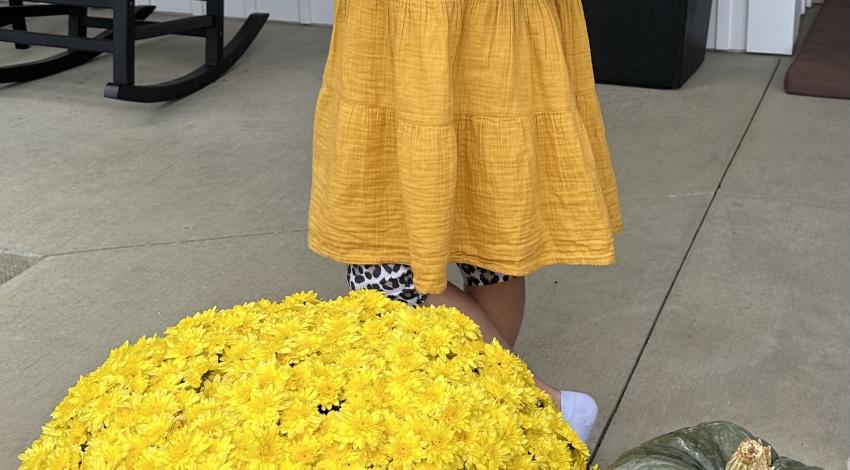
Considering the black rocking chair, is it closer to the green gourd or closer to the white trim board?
the white trim board

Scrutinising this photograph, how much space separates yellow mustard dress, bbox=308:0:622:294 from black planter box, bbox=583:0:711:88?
2.58m

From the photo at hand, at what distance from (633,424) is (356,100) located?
913 millimetres

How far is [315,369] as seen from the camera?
49.2 inches

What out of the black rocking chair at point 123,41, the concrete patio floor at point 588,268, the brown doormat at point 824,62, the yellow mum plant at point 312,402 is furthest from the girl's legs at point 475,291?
the brown doormat at point 824,62

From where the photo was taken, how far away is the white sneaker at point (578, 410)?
195 centimetres

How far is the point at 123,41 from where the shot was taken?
13.8 feet

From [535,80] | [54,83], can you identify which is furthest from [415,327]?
[54,83]

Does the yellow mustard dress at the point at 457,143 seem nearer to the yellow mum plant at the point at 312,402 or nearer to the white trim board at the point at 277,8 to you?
the yellow mum plant at the point at 312,402

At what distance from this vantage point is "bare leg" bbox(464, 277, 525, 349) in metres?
2.00

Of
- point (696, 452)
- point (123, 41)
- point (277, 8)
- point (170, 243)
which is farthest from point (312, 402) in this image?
point (277, 8)

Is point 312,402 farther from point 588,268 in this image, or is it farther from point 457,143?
point 588,268

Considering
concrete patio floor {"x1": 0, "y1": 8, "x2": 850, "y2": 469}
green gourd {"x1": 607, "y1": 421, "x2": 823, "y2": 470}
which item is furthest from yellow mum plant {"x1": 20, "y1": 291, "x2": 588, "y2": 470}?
concrete patio floor {"x1": 0, "y1": 8, "x2": 850, "y2": 469}

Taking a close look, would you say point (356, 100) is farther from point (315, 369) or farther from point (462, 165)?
point (315, 369)

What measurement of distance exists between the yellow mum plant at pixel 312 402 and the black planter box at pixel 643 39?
322 cm
